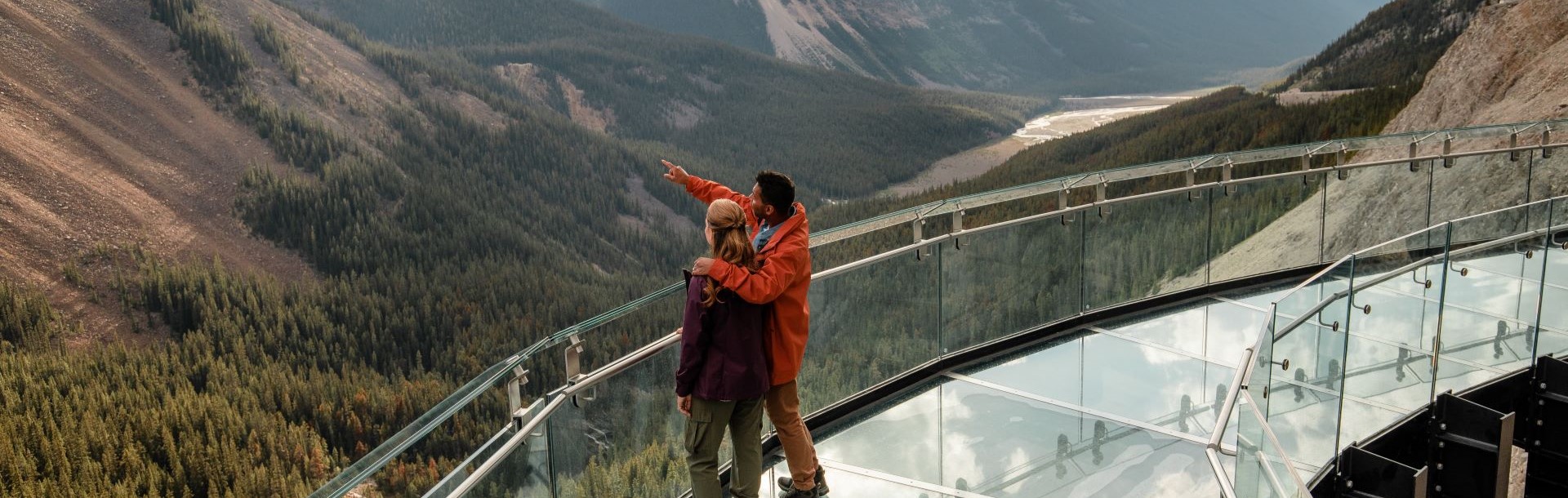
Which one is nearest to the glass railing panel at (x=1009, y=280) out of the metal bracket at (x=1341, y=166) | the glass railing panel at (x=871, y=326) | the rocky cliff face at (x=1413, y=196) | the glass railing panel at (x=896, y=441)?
the glass railing panel at (x=871, y=326)

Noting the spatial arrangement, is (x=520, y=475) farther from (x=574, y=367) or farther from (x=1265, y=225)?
(x=1265, y=225)

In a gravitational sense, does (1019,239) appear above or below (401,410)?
above

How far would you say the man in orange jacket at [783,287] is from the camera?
406cm

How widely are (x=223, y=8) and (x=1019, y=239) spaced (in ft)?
229

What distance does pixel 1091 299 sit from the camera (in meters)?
7.88

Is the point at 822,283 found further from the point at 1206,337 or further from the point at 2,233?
the point at 2,233

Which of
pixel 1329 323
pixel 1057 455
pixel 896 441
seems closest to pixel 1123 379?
pixel 1329 323

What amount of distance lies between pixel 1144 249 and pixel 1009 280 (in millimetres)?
1574

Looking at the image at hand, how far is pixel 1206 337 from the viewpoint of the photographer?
7414 mm

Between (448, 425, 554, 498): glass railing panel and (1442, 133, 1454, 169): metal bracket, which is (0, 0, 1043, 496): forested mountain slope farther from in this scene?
(1442, 133, 1454, 169): metal bracket

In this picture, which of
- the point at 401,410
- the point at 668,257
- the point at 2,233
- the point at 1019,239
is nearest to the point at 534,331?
the point at 401,410

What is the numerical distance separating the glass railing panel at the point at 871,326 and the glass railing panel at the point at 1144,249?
1.73m

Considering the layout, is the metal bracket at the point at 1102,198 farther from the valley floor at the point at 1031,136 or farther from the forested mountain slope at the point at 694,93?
the forested mountain slope at the point at 694,93

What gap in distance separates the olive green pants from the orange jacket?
20 centimetres
